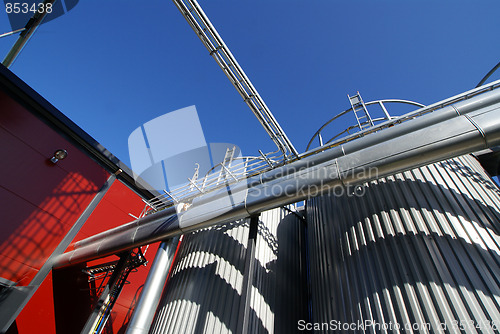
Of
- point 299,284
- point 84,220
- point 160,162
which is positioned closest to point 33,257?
point 84,220

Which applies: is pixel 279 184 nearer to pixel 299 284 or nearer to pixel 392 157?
pixel 392 157

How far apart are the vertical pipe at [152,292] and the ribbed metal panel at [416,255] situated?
3937mm

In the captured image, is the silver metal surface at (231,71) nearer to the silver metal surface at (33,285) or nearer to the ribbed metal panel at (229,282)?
the ribbed metal panel at (229,282)

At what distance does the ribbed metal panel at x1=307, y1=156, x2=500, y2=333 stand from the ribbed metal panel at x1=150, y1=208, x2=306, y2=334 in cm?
127

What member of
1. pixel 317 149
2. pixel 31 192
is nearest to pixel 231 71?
pixel 317 149

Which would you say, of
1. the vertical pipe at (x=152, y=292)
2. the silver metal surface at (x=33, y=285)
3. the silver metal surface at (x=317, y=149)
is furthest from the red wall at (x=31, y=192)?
the vertical pipe at (x=152, y=292)

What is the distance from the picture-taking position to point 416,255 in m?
4.68

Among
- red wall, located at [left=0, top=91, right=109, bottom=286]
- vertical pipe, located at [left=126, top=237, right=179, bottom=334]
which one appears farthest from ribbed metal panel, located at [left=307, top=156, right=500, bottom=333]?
red wall, located at [left=0, top=91, right=109, bottom=286]

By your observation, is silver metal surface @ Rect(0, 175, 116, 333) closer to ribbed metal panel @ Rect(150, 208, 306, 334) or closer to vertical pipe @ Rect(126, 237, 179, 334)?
ribbed metal panel @ Rect(150, 208, 306, 334)

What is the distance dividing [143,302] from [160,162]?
8365 millimetres

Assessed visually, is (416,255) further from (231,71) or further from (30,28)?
(30,28)

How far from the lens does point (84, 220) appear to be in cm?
1159

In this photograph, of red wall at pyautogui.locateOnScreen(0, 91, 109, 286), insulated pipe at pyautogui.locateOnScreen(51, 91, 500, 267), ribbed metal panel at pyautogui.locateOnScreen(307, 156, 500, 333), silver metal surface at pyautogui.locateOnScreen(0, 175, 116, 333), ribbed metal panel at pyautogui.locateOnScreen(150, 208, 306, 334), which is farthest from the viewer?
red wall at pyautogui.locateOnScreen(0, 91, 109, 286)

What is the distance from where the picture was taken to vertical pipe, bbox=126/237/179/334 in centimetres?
595
